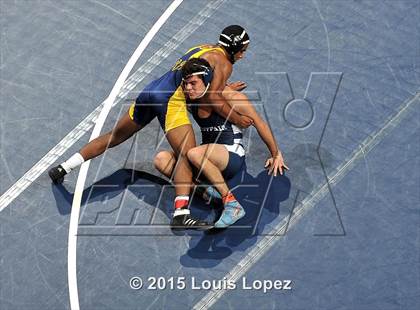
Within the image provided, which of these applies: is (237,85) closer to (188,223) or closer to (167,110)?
(167,110)

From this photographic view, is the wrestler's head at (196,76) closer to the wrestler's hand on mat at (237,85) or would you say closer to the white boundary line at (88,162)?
the wrestler's hand on mat at (237,85)

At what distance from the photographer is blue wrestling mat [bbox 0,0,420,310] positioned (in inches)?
385

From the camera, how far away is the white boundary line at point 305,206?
973cm

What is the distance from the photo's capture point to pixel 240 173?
417 inches

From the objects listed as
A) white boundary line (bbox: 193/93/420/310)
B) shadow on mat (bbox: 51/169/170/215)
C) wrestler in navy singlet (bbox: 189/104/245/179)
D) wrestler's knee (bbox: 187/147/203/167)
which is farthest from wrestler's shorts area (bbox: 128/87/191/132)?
white boundary line (bbox: 193/93/420/310)

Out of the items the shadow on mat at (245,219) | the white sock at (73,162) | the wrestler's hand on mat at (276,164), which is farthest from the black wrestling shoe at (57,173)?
the wrestler's hand on mat at (276,164)

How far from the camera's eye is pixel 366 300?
9.55 meters

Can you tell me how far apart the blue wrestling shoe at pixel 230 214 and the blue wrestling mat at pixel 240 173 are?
30 cm

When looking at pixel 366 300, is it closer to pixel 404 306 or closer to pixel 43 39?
pixel 404 306

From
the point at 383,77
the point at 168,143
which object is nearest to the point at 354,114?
the point at 383,77

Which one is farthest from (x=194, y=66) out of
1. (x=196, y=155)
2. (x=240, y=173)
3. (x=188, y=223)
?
(x=188, y=223)

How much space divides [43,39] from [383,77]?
4.50 m

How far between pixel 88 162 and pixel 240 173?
185 cm

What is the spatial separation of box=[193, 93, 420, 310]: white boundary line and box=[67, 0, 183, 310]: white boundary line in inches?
54.6
